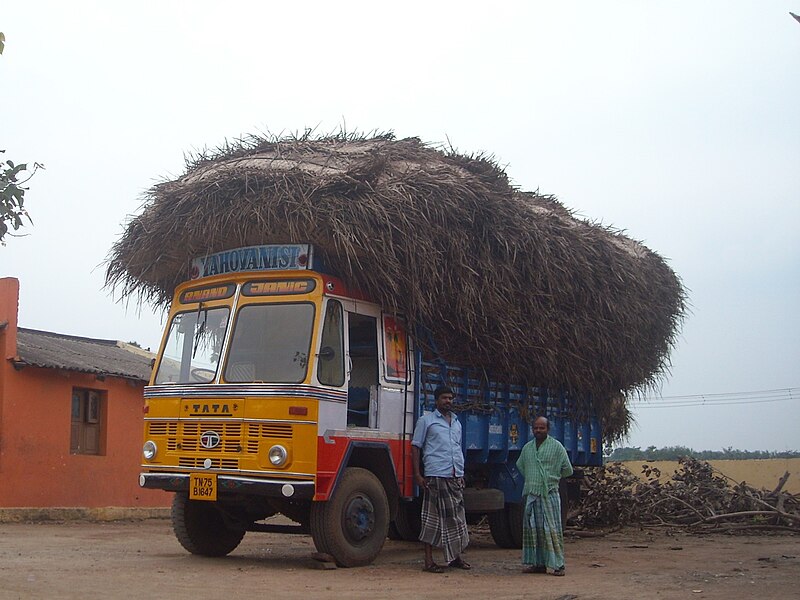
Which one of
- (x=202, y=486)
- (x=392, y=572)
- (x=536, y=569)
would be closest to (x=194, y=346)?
(x=202, y=486)

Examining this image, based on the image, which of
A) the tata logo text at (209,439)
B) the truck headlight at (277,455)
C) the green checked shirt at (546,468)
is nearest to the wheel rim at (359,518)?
the truck headlight at (277,455)

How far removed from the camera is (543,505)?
29.9ft

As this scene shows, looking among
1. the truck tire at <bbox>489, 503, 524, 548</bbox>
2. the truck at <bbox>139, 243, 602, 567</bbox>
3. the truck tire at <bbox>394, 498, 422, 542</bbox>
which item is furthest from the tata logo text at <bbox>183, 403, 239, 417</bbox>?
the truck tire at <bbox>489, 503, 524, 548</bbox>

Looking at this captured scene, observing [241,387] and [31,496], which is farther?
[31,496]

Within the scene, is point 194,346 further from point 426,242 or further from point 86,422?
point 86,422

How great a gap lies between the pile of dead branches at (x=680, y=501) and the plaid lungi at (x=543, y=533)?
18.4 feet

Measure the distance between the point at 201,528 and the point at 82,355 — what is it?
10.1 meters

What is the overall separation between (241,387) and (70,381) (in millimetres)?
9377

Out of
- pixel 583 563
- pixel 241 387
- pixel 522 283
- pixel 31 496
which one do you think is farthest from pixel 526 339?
pixel 31 496

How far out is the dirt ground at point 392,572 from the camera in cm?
754

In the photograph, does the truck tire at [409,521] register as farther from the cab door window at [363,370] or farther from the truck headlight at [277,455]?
the truck headlight at [277,455]

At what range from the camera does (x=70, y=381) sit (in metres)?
17.3

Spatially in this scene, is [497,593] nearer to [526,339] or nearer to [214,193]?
[526,339]

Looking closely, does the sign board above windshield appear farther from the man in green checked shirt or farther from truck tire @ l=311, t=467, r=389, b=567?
the man in green checked shirt
